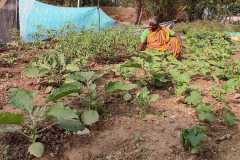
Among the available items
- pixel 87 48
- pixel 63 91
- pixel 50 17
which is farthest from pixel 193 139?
pixel 50 17

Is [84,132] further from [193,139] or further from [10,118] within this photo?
[193,139]

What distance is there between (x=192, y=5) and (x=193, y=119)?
60.0ft

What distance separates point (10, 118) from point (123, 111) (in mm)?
1124

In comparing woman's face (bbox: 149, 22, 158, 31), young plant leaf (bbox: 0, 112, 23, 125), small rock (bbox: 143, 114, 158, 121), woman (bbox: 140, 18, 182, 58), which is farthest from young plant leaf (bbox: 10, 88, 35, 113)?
woman's face (bbox: 149, 22, 158, 31)

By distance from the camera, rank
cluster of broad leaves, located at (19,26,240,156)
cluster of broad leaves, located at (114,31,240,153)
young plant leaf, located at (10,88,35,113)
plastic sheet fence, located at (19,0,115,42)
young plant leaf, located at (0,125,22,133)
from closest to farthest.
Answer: young plant leaf, located at (0,125,22,133) < young plant leaf, located at (10,88,35,113) < cluster of broad leaves, located at (19,26,240,156) < cluster of broad leaves, located at (114,31,240,153) < plastic sheet fence, located at (19,0,115,42)

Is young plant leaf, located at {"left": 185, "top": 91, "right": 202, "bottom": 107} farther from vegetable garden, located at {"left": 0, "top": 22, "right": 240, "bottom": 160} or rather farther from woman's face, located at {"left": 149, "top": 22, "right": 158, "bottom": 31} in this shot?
woman's face, located at {"left": 149, "top": 22, "right": 158, "bottom": 31}

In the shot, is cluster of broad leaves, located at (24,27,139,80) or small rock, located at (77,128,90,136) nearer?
small rock, located at (77,128,90,136)

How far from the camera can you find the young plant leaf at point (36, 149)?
11.6 ft

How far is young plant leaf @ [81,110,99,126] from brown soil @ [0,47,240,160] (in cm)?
11

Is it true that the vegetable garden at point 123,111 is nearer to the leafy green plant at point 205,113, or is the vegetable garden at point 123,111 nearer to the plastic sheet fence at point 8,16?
the leafy green plant at point 205,113

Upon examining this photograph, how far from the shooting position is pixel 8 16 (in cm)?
1137

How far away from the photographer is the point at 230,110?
4547 millimetres

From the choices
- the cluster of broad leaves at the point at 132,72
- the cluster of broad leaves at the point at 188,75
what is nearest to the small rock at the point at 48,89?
the cluster of broad leaves at the point at 132,72

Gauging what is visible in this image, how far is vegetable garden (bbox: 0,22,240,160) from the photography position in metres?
3.73
